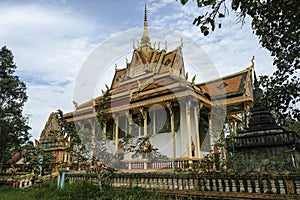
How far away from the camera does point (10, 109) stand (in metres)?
15.1

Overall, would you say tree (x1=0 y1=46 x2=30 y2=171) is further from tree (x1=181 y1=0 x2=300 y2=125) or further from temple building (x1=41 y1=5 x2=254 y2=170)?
tree (x1=181 y1=0 x2=300 y2=125)

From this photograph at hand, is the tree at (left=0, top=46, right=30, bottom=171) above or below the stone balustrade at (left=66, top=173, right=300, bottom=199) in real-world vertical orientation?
above

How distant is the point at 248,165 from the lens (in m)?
6.76

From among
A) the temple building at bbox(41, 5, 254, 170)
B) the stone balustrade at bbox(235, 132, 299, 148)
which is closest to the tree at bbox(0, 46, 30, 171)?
the temple building at bbox(41, 5, 254, 170)

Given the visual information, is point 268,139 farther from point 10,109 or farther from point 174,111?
point 10,109

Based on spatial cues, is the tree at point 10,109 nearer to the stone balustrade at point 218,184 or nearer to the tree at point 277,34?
the stone balustrade at point 218,184

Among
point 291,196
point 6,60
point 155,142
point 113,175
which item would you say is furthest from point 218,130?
point 6,60

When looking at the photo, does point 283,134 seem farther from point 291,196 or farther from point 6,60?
point 6,60

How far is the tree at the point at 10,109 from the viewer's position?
14508 millimetres

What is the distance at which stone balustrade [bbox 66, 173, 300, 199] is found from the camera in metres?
4.64

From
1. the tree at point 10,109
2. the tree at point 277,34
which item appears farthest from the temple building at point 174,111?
the tree at point 277,34

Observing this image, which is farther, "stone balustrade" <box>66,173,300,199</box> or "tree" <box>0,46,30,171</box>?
"tree" <box>0,46,30,171</box>

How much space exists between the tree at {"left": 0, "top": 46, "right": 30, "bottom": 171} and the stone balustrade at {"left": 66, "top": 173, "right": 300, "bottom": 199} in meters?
10.3

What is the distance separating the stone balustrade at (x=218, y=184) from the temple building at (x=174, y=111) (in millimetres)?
3417
